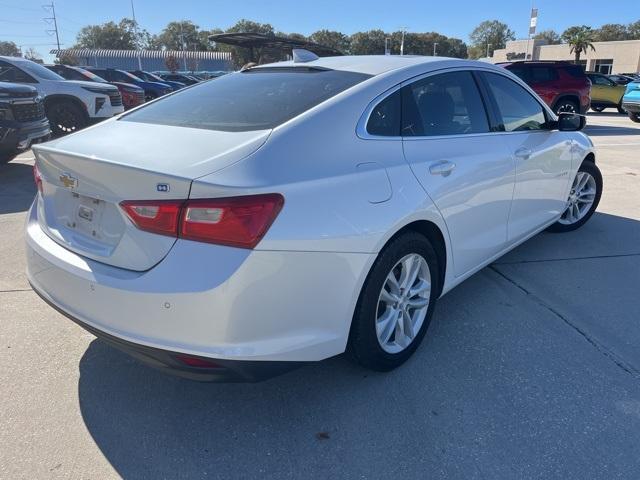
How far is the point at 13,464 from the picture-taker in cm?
222

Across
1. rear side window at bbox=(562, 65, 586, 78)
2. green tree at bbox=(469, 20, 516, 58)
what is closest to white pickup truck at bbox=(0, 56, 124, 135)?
rear side window at bbox=(562, 65, 586, 78)

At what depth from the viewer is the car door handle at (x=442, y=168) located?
287cm

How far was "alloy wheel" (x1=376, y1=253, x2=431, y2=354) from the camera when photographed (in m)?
2.77

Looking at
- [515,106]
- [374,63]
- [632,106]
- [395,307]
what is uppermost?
[374,63]

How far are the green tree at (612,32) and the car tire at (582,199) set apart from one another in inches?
4383

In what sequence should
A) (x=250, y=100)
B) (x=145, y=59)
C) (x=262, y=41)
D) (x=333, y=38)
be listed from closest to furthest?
(x=250, y=100)
(x=262, y=41)
(x=145, y=59)
(x=333, y=38)

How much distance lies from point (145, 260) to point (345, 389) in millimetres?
1277

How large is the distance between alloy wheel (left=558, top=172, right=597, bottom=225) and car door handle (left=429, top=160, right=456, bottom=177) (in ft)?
8.75

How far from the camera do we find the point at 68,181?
2.44 metres

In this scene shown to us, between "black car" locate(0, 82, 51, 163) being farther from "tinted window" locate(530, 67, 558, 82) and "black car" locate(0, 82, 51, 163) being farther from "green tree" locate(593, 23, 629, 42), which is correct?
"green tree" locate(593, 23, 629, 42)

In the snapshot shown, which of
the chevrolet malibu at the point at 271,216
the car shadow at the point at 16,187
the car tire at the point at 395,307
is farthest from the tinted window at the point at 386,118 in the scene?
the car shadow at the point at 16,187

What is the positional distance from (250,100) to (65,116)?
9643mm

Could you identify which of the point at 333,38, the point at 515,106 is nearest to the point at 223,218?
the point at 515,106

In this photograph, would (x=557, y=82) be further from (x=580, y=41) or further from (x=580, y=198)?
(x=580, y=41)
